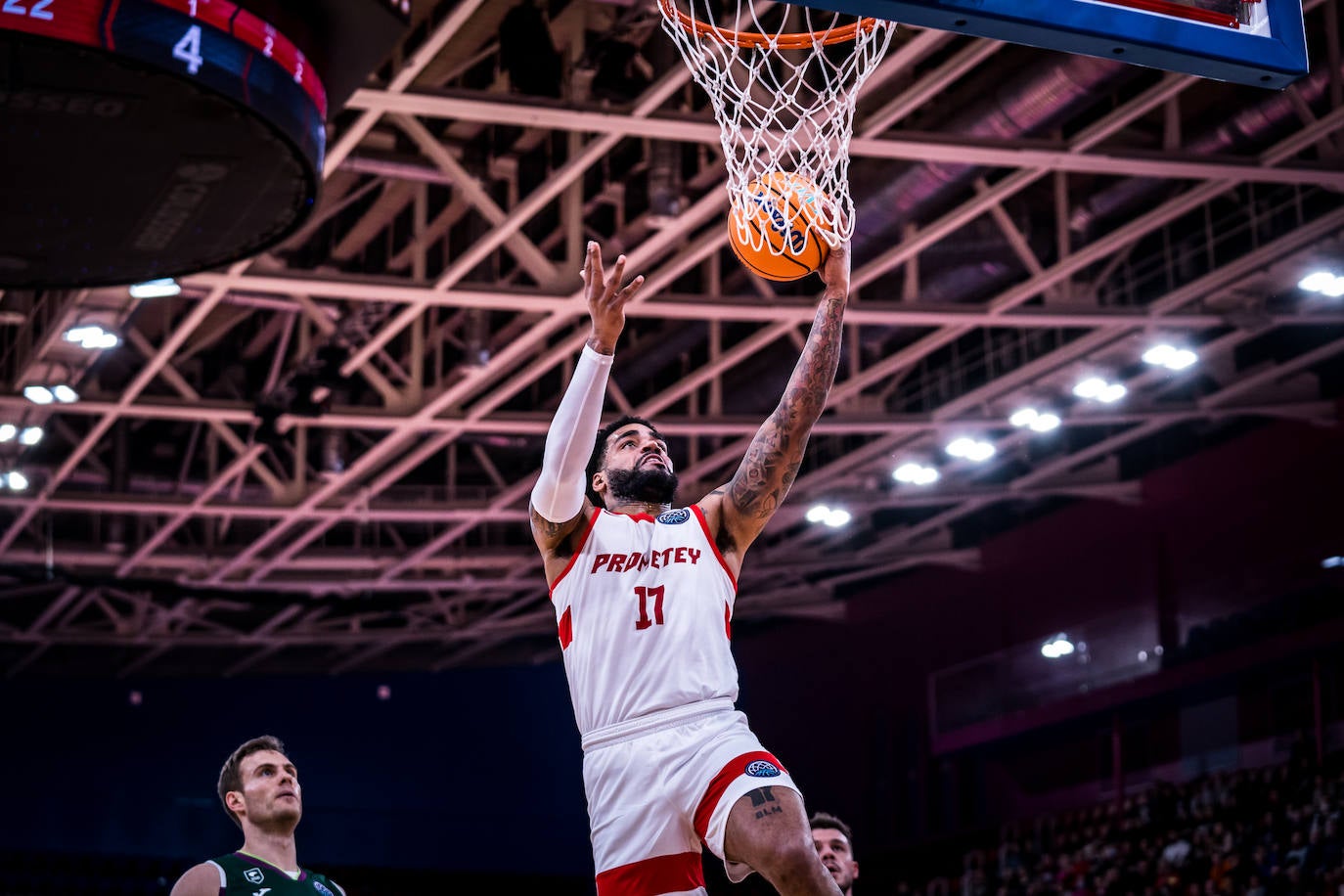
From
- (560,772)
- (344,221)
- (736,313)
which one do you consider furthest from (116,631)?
(736,313)

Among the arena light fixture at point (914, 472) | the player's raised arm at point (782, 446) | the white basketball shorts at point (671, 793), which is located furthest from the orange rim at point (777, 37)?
the arena light fixture at point (914, 472)

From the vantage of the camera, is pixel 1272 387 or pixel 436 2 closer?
pixel 436 2

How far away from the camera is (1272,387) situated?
68.6 feet

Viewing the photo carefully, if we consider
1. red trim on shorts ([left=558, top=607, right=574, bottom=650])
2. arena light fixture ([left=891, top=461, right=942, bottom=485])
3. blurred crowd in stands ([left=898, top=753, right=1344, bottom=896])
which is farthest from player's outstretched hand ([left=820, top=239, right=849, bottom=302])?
arena light fixture ([left=891, top=461, right=942, bottom=485])

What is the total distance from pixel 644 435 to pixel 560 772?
87.3 ft

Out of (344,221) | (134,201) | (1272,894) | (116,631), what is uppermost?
(344,221)

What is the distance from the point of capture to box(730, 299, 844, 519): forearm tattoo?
198 inches

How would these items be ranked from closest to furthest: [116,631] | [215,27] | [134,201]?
[215,27] < [134,201] < [116,631]

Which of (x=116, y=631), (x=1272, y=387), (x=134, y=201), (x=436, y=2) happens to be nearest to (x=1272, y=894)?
(x=1272, y=387)

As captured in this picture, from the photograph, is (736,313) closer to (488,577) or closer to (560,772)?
(488,577)

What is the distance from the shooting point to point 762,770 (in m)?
4.39

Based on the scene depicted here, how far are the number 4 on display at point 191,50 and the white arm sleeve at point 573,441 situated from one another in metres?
3.17

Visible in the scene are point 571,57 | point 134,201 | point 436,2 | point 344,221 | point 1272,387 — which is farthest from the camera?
point 1272,387

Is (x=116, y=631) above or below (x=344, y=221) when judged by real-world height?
below
